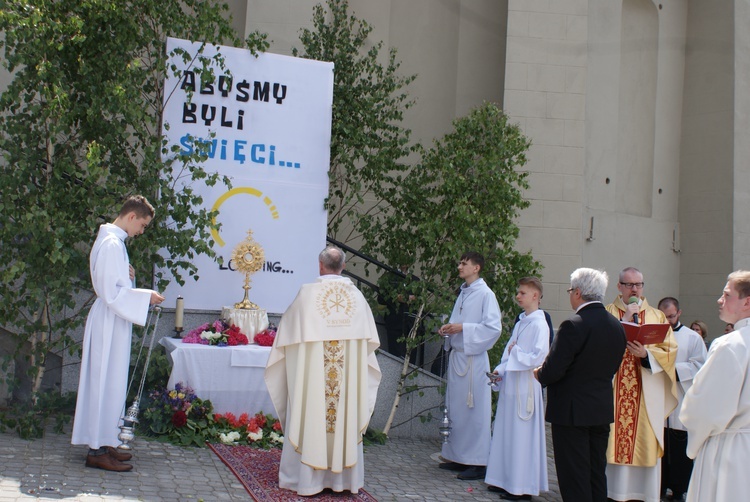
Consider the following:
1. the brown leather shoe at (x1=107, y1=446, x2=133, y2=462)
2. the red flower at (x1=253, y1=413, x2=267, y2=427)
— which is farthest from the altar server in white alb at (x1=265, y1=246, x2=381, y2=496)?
the red flower at (x1=253, y1=413, x2=267, y2=427)

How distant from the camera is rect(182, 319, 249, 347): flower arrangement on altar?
7445mm

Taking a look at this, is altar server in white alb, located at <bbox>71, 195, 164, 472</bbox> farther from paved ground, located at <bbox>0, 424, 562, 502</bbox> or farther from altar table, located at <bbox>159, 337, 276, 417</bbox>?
altar table, located at <bbox>159, 337, 276, 417</bbox>

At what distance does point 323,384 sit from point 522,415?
65.6 inches

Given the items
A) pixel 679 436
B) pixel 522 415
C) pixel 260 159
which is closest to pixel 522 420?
pixel 522 415

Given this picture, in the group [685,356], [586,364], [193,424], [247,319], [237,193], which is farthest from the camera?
[237,193]

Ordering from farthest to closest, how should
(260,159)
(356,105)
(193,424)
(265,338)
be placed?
(356,105) < (260,159) < (265,338) < (193,424)

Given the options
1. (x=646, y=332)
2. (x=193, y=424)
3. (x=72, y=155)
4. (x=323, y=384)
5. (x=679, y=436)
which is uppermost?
(x=72, y=155)

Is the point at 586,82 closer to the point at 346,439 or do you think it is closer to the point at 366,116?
the point at 366,116

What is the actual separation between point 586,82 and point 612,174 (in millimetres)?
1493

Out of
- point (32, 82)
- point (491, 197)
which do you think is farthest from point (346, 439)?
point (32, 82)

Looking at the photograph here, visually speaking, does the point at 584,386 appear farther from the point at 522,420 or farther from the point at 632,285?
the point at 632,285

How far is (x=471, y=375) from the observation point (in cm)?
732

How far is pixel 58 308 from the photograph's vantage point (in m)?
6.67

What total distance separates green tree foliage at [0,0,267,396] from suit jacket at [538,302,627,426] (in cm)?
337
